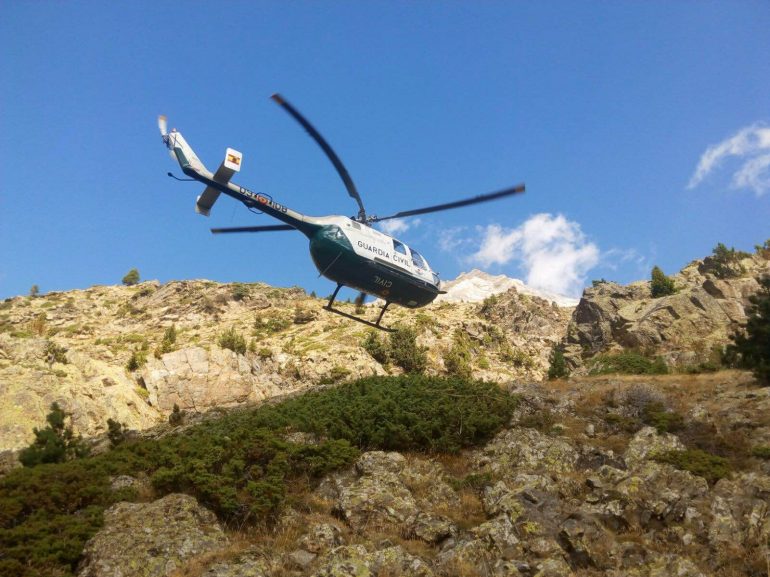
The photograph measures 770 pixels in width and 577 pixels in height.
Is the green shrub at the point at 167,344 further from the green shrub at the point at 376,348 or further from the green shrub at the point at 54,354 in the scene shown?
the green shrub at the point at 376,348

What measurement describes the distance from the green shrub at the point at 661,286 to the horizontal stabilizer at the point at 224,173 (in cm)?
4658

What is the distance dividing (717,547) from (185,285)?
6883cm

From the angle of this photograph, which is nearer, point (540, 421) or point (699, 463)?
point (699, 463)

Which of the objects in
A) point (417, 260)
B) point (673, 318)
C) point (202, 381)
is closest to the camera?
point (417, 260)

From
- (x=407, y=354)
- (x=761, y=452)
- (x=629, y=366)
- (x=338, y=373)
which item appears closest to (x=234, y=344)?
(x=338, y=373)

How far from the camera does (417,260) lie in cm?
2248

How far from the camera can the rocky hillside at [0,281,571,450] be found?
3017 cm

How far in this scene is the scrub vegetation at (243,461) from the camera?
1202 centimetres

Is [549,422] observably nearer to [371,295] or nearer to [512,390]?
[512,390]

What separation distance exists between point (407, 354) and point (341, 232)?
2592 cm

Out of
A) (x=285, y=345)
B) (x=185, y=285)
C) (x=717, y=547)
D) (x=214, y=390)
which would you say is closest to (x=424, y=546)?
(x=717, y=547)

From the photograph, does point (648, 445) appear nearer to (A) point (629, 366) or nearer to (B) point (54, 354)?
(A) point (629, 366)

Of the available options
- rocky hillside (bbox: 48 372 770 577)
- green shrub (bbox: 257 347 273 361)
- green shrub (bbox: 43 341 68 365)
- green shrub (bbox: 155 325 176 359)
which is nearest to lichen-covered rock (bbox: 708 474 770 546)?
rocky hillside (bbox: 48 372 770 577)

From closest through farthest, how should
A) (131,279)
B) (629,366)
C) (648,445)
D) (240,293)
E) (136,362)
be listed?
(648,445) → (629,366) → (136,362) → (240,293) → (131,279)
